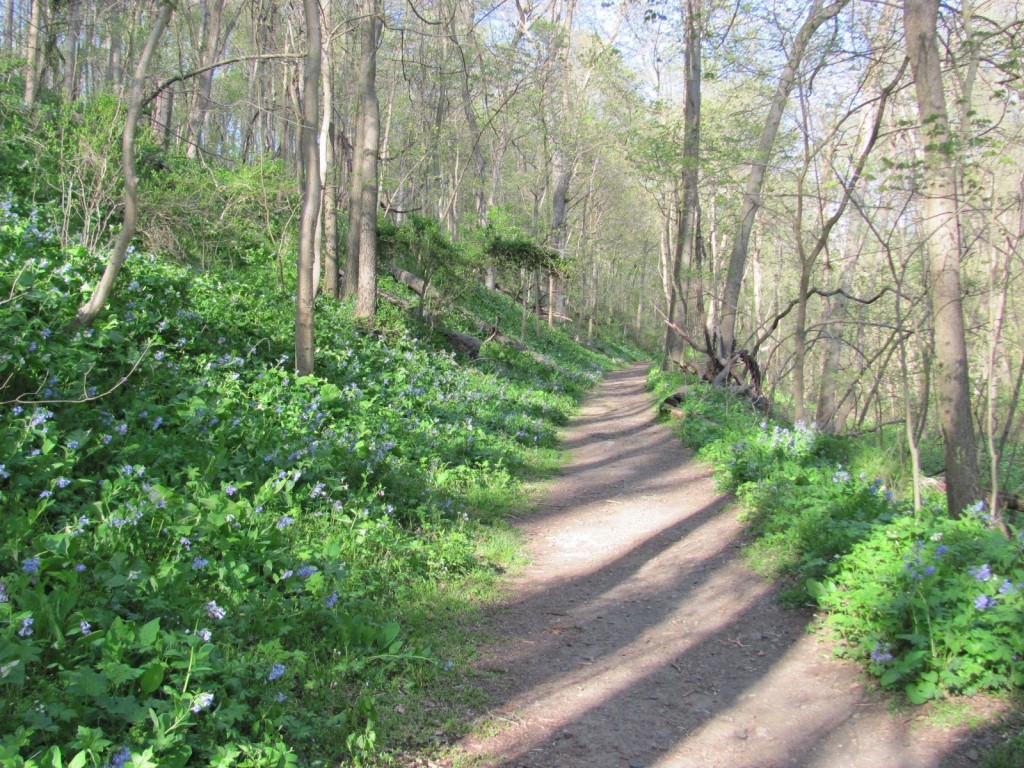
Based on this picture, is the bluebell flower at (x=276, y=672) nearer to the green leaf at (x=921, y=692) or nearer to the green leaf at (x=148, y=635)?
the green leaf at (x=148, y=635)

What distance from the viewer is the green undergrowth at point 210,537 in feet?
7.69

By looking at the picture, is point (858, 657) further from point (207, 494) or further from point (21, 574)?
point (21, 574)

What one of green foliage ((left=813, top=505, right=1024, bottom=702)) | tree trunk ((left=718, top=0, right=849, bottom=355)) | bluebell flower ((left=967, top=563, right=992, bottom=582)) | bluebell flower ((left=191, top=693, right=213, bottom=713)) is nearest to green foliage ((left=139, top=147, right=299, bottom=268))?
bluebell flower ((left=191, top=693, right=213, bottom=713))

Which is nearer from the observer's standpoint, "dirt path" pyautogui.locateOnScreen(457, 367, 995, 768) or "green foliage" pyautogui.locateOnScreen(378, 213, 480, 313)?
"dirt path" pyautogui.locateOnScreen(457, 367, 995, 768)

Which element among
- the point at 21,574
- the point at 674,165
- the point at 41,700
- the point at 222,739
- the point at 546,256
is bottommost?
the point at 222,739

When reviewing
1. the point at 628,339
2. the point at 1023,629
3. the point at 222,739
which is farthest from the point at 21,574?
the point at 628,339

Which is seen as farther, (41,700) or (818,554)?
(818,554)

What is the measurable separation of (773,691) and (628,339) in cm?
4357

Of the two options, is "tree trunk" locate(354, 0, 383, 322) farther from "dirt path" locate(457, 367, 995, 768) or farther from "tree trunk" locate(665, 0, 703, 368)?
"dirt path" locate(457, 367, 995, 768)

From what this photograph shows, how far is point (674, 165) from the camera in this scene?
44.1ft

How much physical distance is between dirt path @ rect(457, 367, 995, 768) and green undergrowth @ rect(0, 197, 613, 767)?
13.4 inches

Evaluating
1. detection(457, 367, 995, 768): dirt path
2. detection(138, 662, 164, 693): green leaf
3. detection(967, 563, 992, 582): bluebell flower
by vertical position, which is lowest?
detection(457, 367, 995, 768): dirt path

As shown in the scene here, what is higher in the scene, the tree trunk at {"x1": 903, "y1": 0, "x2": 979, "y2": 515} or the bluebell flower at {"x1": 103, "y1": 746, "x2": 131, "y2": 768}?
the tree trunk at {"x1": 903, "y1": 0, "x2": 979, "y2": 515}

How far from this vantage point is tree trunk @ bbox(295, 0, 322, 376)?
5.70 meters
